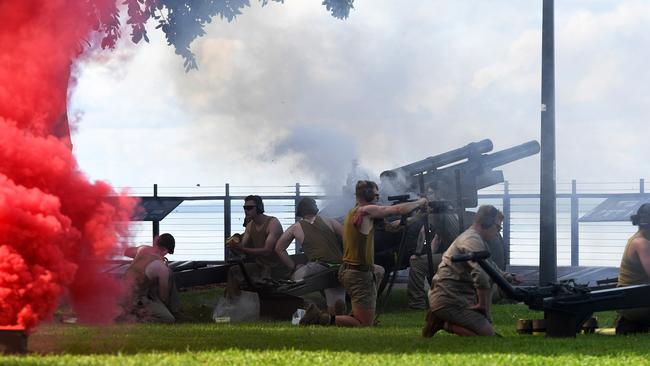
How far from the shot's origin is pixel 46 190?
11.7 metres

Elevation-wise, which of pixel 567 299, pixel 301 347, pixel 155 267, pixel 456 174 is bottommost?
pixel 301 347

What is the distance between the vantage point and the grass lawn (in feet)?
35.9

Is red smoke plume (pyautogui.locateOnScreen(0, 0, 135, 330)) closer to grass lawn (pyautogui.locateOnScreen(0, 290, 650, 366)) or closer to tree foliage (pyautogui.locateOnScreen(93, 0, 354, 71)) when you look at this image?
grass lawn (pyautogui.locateOnScreen(0, 290, 650, 366))

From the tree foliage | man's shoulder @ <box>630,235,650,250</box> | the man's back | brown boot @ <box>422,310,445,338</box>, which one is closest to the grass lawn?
brown boot @ <box>422,310,445,338</box>

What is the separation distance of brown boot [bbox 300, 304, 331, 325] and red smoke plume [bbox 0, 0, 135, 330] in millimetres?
3190

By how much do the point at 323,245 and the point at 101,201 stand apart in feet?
18.6

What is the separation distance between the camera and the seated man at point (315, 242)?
1712cm

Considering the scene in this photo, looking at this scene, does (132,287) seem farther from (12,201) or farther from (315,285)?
(12,201)

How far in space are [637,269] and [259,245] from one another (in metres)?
5.38

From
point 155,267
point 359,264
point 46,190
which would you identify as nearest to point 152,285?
point 155,267

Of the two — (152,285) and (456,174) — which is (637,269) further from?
(456,174)

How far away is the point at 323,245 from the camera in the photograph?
17.3m

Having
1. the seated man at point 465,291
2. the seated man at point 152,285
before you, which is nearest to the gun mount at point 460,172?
the seated man at point 152,285

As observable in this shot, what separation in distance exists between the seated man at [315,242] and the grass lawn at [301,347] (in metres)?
1.25
